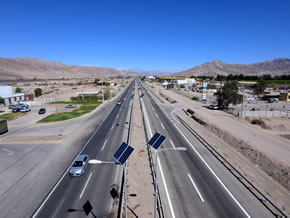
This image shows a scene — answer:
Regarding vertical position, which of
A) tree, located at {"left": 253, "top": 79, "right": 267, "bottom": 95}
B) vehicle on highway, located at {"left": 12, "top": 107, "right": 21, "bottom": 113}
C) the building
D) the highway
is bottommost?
the highway

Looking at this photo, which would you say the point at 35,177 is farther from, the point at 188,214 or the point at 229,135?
the point at 229,135

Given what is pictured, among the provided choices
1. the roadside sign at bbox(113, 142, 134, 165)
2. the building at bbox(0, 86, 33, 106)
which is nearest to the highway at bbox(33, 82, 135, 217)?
the roadside sign at bbox(113, 142, 134, 165)

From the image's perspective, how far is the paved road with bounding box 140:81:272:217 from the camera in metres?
13.1

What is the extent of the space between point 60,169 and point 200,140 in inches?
776

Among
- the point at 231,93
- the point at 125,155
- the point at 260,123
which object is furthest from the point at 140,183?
the point at 231,93

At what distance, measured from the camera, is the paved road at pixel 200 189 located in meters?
13.1

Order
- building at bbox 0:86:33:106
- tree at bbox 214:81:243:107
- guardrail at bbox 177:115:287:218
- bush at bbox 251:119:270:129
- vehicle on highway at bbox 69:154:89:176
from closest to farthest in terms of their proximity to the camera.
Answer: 1. guardrail at bbox 177:115:287:218
2. vehicle on highway at bbox 69:154:89:176
3. bush at bbox 251:119:270:129
4. tree at bbox 214:81:243:107
5. building at bbox 0:86:33:106

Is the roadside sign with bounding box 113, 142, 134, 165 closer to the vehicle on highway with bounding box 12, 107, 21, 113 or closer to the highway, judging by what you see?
the highway

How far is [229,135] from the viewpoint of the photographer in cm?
2859

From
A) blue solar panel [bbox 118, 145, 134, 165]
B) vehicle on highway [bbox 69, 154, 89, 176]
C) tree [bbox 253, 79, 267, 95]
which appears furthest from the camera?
tree [bbox 253, 79, 267, 95]

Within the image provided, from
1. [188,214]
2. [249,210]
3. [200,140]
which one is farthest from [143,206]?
[200,140]

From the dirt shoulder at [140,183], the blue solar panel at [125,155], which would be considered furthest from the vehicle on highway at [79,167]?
the blue solar panel at [125,155]

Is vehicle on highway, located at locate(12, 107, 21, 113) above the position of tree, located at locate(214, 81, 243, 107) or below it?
below

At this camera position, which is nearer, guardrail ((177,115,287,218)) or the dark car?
guardrail ((177,115,287,218))
